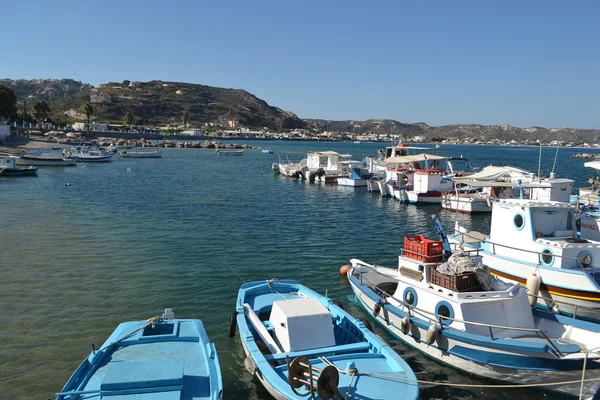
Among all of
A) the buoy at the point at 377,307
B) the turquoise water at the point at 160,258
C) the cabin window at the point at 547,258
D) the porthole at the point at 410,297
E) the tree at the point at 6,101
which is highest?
the tree at the point at 6,101

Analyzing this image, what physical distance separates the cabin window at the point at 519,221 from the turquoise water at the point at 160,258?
23.3 feet

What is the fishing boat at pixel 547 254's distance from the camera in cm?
1504

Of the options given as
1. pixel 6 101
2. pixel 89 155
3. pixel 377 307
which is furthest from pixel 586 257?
pixel 6 101

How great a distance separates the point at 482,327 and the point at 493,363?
1.04 m

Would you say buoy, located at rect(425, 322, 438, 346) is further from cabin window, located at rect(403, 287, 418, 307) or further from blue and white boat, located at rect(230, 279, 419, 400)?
blue and white boat, located at rect(230, 279, 419, 400)

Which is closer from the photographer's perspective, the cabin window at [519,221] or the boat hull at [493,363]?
the boat hull at [493,363]

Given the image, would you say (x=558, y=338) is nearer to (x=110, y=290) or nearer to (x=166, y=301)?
(x=166, y=301)

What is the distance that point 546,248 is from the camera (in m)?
16.1

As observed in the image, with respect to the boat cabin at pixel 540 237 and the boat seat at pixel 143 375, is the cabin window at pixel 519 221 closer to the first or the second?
the boat cabin at pixel 540 237

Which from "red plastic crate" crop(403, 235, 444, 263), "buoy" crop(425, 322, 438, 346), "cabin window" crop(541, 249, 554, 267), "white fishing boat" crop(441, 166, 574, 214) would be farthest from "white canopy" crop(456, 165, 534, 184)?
"buoy" crop(425, 322, 438, 346)

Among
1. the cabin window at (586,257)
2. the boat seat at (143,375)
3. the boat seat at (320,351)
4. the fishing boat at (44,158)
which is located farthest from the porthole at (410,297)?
the fishing boat at (44,158)

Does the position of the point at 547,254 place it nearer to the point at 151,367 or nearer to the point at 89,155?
the point at 151,367

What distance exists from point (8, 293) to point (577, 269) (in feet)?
70.2

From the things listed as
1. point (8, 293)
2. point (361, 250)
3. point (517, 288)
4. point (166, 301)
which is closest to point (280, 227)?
point (361, 250)
